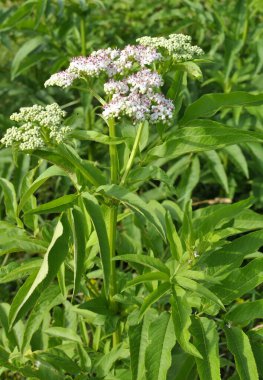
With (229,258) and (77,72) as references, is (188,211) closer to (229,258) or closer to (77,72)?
(229,258)

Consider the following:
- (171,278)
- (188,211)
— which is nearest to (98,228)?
(171,278)

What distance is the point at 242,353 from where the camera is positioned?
1.74 m

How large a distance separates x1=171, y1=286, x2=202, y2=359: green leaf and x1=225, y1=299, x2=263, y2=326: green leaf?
0.26 meters

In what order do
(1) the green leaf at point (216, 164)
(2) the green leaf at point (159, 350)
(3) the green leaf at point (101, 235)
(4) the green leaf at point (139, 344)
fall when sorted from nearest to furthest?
(3) the green leaf at point (101, 235) → (2) the green leaf at point (159, 350) → (4) the green leaf at point (139, 344) → (1) the green leaf at point (216, 164)

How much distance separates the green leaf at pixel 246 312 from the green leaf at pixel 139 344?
0.25 metres

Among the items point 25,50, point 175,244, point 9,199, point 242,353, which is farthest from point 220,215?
point 25,50

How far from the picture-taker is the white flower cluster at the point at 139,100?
5.61ft

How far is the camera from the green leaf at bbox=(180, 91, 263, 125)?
180 centimetres

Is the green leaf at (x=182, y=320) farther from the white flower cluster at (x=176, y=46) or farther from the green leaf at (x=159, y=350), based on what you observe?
the white flower cluster at (x=176, y=46)

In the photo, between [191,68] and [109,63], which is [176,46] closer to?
[191,68]

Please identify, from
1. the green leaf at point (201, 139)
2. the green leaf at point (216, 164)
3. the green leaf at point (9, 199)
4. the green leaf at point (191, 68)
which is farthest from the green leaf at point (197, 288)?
the green leaf at point (216, 164)

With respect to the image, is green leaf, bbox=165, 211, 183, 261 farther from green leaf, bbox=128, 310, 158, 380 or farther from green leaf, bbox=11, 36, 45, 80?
green leaf, bbox=11, 36, 45, 80

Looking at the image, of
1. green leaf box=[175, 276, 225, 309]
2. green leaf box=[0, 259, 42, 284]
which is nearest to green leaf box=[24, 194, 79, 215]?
green leaf box=[0, 259, 42, 284]

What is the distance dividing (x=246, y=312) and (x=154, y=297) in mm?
333
